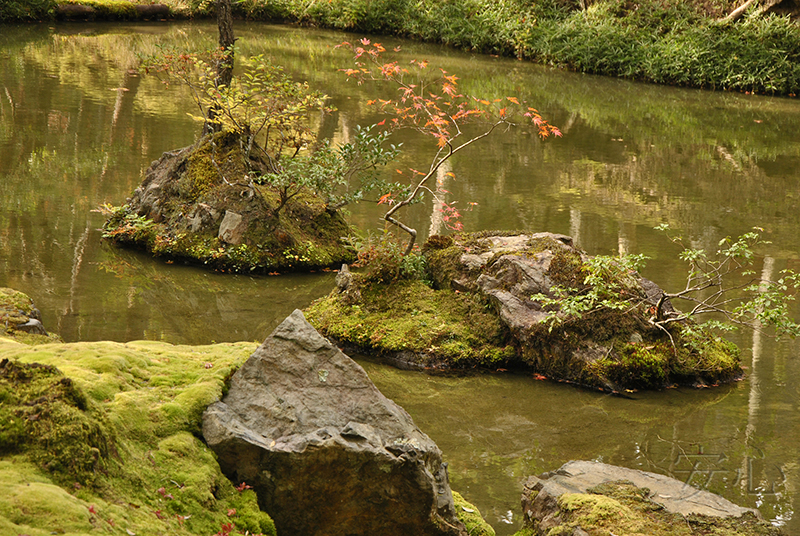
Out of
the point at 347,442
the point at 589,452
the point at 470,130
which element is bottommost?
the point at 589,452

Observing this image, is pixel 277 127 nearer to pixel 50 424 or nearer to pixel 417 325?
pixel 417 325

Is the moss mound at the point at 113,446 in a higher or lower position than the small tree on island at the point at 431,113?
lower

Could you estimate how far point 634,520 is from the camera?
3.72 m

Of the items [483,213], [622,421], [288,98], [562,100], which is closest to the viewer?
[622,421]

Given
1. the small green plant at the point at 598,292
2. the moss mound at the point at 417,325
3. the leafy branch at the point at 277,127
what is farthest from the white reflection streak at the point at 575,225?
the moss mound at the point at 417,325

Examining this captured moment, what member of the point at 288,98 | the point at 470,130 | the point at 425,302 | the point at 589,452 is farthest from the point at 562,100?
the point at 589,452

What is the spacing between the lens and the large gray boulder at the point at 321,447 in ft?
10.8

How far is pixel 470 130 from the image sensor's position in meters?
15.6

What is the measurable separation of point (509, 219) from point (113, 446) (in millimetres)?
7951

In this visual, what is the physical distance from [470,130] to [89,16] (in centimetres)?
1716

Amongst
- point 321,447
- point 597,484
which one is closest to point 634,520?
point 597,484

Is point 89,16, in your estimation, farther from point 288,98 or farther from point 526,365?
point 526,365

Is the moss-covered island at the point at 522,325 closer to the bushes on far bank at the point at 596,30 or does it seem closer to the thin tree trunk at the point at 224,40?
the thin tree trunk at the point at 224,40

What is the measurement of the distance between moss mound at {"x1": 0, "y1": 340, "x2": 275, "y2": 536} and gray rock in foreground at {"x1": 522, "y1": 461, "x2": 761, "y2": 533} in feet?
5.31
